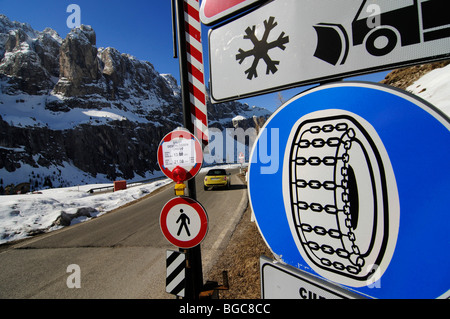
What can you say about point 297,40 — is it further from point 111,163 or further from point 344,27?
point 111,163

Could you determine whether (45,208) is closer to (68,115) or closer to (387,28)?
(387,28)

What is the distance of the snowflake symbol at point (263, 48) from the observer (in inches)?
34.8

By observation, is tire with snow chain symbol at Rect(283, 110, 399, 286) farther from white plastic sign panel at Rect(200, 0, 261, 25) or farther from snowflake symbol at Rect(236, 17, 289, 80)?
white plastic sign panel at Rect(200, 0, 261, 25)

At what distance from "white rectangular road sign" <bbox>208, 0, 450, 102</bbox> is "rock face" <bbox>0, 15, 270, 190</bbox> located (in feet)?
203

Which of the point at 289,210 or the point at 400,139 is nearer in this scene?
the point at 400,139

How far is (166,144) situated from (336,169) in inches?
64.8

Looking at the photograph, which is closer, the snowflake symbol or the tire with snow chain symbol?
the tire with snow chain symbol

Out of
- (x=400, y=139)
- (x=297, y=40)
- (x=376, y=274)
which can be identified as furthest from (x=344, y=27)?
(x=376, y=274)

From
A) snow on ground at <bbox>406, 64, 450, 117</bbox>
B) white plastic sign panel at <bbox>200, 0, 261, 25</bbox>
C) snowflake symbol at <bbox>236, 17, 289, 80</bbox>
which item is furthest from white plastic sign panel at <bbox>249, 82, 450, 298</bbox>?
snow on ground at <bbox>406, 64, 450, 117</bbox>

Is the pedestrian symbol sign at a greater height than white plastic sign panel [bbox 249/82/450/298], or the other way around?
white plastic sign panel [bbox 249/82/450/298]

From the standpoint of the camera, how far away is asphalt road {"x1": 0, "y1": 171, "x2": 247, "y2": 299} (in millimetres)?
3109

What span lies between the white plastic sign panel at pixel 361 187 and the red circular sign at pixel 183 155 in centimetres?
106

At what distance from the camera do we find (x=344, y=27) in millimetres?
706

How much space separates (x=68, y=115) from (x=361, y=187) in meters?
92.7
